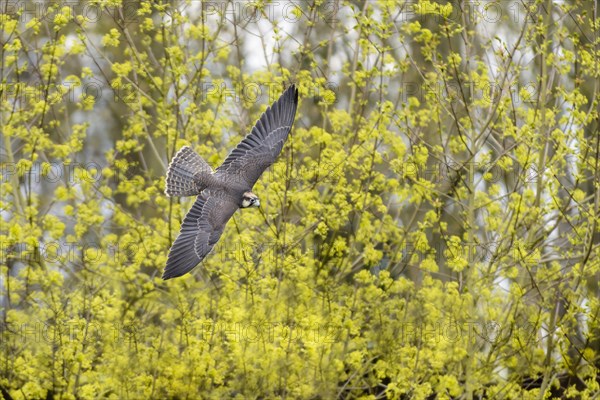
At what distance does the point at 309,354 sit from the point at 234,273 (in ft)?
5.36

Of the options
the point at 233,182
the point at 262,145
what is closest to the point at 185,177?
the point at 233,182

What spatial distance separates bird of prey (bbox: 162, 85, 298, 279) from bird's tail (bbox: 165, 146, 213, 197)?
65 millimetres

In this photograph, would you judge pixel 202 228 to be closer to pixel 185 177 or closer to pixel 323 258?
pixel 185 177

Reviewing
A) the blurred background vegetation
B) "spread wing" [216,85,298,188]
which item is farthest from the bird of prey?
the blurred background vegetation

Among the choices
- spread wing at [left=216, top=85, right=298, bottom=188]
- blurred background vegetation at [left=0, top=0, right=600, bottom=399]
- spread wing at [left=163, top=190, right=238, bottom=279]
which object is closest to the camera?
spread wing at [left=163, top=190, right=238, bottom=279]

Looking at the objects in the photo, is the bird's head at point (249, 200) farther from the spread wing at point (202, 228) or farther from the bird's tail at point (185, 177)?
the bird's tail at point (185, 177)

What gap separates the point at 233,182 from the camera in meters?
10.9

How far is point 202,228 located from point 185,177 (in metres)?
0.66

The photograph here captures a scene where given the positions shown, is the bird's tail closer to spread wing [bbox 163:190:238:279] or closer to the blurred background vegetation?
spread wing [bbox 163:190:238:279]

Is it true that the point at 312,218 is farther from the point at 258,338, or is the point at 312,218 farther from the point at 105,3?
the point at 105,3

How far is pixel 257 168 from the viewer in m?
10.9

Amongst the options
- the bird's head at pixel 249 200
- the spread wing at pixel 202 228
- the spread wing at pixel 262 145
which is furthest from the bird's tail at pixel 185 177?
the bird's head at pixel 249 200

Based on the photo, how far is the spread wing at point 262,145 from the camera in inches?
429

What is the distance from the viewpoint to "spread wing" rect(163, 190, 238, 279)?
10.7 metres
